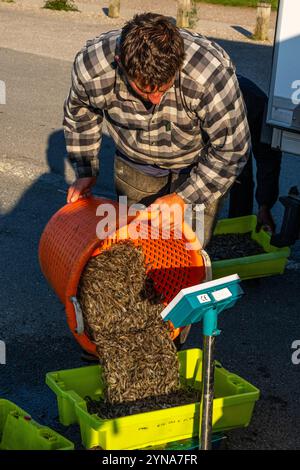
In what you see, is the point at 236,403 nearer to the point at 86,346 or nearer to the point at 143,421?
the point at 143,421

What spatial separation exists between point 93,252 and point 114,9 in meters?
14.2

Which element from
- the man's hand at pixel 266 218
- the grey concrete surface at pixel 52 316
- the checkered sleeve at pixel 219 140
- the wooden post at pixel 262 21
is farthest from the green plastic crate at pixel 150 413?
the wooden post at pixel 262 21

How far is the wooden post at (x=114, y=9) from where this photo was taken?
18.8 metres

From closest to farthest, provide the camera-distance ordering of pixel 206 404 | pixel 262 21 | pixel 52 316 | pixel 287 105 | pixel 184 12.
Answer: pixel 206 404, pixel 52 316, pixel 287 105, pixel 262 21, pixel 184 12

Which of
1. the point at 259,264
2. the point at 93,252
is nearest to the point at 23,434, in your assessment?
the point at 93,252

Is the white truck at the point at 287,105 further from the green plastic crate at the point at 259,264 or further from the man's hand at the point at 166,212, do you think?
the man's hand at the point at 166,212

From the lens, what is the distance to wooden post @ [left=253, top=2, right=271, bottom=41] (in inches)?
658

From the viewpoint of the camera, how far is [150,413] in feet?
14.5

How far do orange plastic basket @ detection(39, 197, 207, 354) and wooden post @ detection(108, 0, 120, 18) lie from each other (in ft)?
45.7

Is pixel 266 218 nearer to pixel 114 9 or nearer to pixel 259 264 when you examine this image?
pixel 259 264

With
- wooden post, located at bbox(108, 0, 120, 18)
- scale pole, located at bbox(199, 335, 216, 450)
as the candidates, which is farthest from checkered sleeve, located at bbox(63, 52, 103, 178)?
wooden post, located at bbox(108, 0, 120, 18)

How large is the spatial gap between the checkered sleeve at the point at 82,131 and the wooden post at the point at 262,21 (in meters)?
11.7

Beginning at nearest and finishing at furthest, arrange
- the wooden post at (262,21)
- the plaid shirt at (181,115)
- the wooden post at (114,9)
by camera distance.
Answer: the plaid shirt at (181,115) < the wooden post at (262,21) < the wooden post at (114,9)

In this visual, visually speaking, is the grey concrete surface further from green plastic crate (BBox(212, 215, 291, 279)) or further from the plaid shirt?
the plaid shirt
